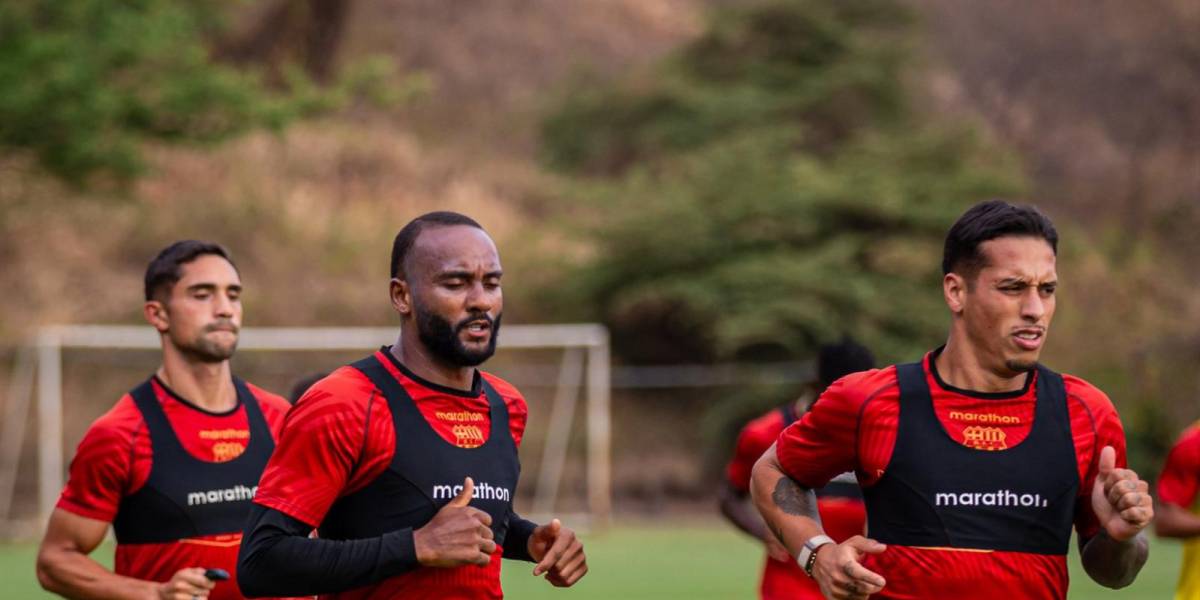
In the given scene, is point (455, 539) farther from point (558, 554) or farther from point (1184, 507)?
point (1184, 507)

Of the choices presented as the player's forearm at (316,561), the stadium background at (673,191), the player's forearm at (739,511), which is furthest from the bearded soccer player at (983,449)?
the stadium background at (673,191)

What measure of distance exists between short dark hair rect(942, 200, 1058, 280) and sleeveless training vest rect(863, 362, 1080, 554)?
17.8 inches

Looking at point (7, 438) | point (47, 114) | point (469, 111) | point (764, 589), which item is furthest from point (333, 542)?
point (469, 111)

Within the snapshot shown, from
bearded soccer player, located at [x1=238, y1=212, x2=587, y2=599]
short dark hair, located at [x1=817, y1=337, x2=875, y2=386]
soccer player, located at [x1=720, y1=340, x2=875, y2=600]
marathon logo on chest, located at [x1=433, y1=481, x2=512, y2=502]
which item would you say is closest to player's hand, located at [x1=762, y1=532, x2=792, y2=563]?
soccer player, located at [x1=720, y1=340, x2=875, y2=600]

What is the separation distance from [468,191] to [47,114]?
12.8m

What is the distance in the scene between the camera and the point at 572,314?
97.8 feet

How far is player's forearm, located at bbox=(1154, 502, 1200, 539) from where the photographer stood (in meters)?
7.12

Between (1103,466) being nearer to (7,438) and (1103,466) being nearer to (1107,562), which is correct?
(1107,562)

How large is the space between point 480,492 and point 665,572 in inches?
526

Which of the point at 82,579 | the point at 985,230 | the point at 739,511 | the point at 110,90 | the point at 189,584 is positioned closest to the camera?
the point at 985,230

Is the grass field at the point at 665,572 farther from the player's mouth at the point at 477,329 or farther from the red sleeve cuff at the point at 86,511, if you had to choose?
the player's mouth at the point at 477,329

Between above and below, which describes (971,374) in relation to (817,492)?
above

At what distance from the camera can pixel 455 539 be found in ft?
14.1

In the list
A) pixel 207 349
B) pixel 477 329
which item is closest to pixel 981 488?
pixel 477 329
